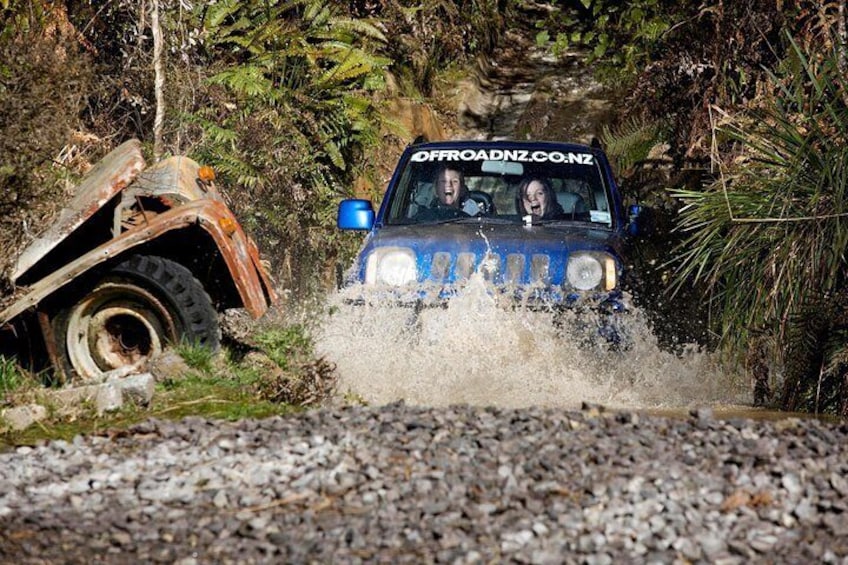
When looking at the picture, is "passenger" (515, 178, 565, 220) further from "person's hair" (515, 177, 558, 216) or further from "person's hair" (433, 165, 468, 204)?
"person's hair" (433, 165, 468, 204)

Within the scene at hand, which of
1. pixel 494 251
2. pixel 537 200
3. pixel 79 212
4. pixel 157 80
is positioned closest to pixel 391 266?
pixel 494 251

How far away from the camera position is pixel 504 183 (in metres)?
10.6

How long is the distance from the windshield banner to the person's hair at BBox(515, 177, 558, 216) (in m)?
0.22

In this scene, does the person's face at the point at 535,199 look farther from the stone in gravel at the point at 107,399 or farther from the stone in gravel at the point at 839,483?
the stone in gravel at the point at 839,483

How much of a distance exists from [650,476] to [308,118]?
10.2 metres

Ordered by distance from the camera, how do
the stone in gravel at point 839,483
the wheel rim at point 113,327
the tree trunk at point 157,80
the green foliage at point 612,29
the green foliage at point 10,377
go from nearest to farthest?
the stone in gravel at point 839,483 → the green foliage at point 10,377 → the wheel rim at point 113,327 → the tree trunk at point 157,80 → the green foliage at point 612,29

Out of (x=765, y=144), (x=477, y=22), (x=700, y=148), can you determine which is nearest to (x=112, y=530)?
(x=765, y=144)

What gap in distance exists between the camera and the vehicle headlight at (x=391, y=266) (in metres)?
9.01

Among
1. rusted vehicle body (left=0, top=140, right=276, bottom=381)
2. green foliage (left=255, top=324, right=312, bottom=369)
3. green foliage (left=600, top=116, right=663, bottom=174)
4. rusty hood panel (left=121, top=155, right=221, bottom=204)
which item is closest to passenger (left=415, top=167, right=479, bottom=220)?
green foliage (left=255, top=324, right=312, bottom=369)

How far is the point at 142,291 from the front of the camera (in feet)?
26.5

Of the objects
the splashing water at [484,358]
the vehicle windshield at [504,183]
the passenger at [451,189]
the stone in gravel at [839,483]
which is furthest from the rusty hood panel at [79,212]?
the stone in gravel at [839,483]

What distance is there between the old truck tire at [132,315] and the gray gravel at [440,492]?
217cm

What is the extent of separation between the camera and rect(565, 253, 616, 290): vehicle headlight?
349 inches

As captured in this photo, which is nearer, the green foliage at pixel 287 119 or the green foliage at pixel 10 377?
the green foliage at pixel 10 377
